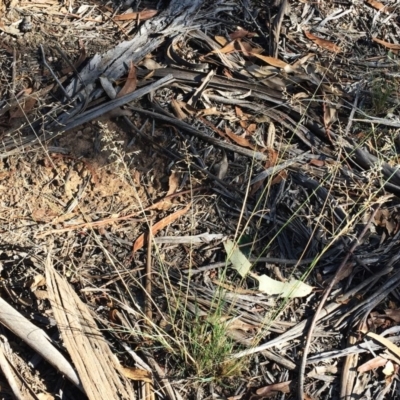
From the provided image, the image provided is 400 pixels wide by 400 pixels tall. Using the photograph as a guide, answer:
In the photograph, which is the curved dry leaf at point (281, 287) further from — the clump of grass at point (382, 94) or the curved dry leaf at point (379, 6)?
the curved dry leaf at point (379, 6)

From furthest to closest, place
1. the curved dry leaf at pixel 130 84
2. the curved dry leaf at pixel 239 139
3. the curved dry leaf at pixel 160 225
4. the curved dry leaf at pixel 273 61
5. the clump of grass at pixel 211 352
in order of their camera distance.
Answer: the curved dry leaf at pixel 273 61, the curved dry leaf at pixel 130 84, the curved dry leaf at pixel 239 139, the curved dry leaf at pixel 160 225, the clump of grass at pixel 211 352

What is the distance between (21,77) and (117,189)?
0.72 m

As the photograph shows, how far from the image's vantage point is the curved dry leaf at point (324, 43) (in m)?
3.06

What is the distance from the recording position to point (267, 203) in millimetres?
2562

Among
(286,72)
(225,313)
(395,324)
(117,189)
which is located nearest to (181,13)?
(286,72)

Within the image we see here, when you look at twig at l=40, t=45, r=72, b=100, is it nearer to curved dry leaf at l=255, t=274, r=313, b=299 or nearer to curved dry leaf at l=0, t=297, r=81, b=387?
curved dry leaf at l=0, t=297, r=81, b=387

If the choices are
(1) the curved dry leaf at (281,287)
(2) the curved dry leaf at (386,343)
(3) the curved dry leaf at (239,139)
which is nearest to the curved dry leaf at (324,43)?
(3) the curved dry leaf at (239,139)

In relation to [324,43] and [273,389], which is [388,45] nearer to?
[324,43]

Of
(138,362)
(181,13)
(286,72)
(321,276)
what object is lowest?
(321,276)

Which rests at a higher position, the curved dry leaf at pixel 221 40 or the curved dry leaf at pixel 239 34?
the curved dry leaf at pixel 221 40

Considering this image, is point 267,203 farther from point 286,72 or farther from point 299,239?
point 286,72

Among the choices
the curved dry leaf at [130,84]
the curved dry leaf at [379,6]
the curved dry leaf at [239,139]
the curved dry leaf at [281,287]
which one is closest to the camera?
the curved dry leaf at [281,287]

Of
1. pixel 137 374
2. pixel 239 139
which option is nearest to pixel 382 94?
pixel 239 139

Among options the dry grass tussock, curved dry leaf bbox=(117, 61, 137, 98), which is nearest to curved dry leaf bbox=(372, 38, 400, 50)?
the dry grass tussock
